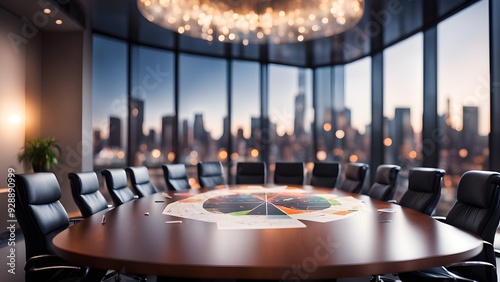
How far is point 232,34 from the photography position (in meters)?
5.32

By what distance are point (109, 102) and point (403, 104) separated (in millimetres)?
5858

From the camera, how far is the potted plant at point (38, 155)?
5875 mm

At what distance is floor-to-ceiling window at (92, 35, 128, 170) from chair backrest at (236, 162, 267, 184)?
2488 millimetres

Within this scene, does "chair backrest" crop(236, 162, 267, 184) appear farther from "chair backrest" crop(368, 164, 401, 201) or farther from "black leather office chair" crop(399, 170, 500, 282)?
"black leather office chair" crop(399, 170, 500, 282)

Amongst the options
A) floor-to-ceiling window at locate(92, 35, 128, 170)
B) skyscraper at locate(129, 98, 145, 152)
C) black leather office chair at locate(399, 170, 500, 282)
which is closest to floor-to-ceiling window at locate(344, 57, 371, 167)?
skyscraper at locate(129, 98, 145, 152)

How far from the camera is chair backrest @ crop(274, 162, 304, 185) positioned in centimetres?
654

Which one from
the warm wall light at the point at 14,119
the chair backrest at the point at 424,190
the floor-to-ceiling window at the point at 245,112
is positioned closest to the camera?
the chair backrest at the point at 424,190

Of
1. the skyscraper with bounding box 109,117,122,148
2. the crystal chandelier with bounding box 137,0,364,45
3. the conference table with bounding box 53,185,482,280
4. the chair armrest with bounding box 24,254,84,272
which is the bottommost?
the chair armrest with bounding box 24,254,84,272

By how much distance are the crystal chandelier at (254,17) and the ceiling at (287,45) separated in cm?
97

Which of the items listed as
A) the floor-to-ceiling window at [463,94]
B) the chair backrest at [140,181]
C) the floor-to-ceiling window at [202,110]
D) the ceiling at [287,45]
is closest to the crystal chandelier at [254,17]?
the ceiling at [287,45]

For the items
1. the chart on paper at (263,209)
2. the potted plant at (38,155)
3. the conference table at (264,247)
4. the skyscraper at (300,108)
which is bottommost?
the chart on paper at (263,209)

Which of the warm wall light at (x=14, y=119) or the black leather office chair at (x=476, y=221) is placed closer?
the black leather office chair at (x=476, y=221)

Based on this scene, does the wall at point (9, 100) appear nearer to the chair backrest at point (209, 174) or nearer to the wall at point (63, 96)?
the wall at point (63, 96)

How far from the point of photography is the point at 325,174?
6.21 m
